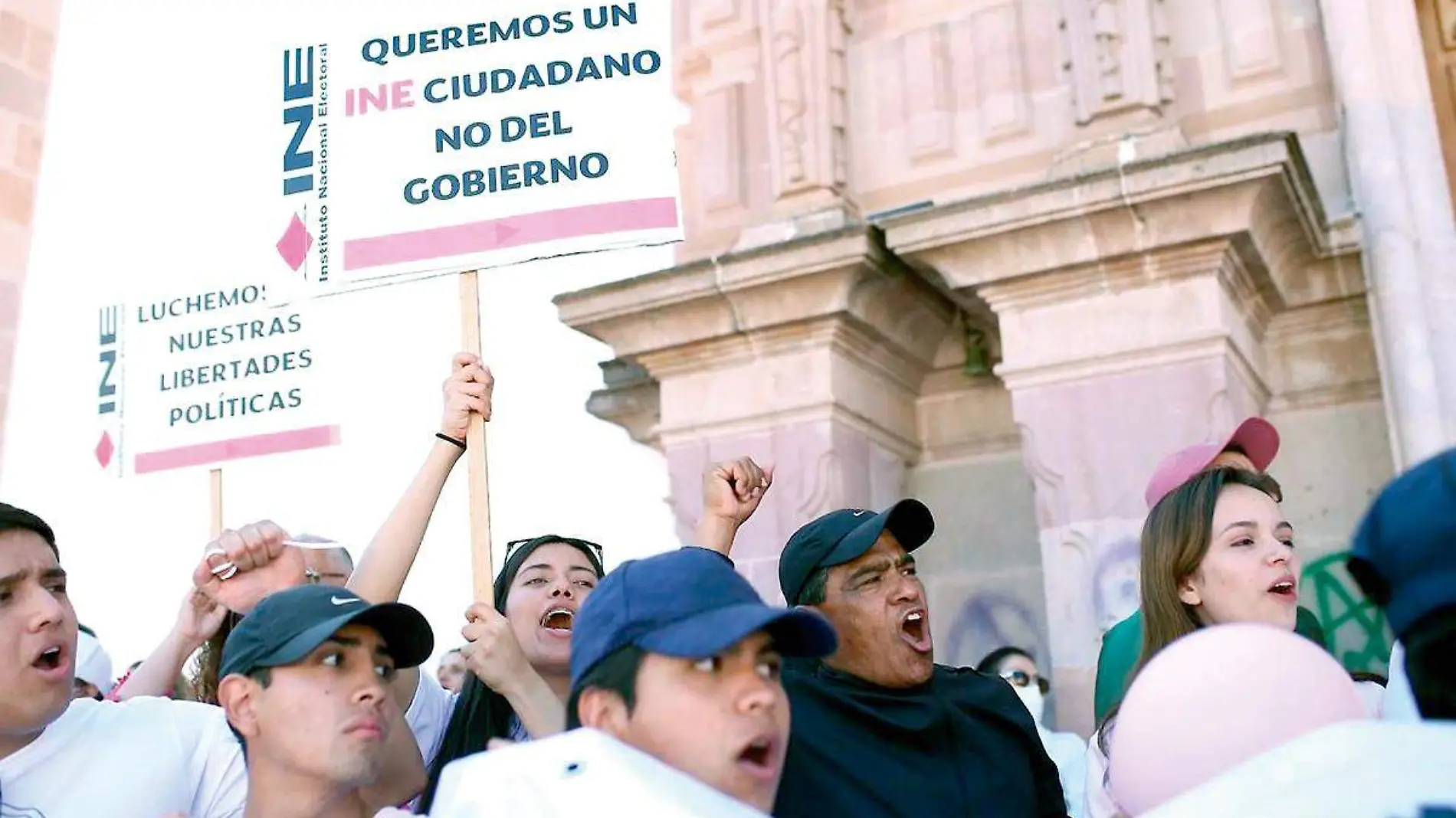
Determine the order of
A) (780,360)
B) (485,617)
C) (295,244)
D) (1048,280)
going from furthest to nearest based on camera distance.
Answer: (780,360) < (1048,280) < (295,244) < (485,617)

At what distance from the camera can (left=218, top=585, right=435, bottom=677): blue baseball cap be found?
2266 millimetres

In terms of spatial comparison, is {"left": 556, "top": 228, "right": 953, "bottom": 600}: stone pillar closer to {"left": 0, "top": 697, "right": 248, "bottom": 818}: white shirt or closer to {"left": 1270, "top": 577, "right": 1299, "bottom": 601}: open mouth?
{"left": 1270, "top": 577, "right": 1299, "bottom": 601}: open mouth

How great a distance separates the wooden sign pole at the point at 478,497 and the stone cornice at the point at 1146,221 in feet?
10.0

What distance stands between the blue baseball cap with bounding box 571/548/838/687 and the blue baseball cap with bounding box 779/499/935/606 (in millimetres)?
724

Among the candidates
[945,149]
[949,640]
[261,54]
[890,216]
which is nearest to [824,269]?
[890,216]

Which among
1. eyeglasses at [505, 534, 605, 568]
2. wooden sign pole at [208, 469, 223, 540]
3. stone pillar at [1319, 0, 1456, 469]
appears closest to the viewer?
eyeglasses at [505, 534, 605, 568]

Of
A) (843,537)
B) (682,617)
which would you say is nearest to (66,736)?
(682,617)

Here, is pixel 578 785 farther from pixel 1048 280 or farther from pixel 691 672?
pixel 1048 280

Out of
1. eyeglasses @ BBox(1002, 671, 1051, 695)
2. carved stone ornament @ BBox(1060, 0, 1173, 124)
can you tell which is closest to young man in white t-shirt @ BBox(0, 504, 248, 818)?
eyeglasses @ BBox(1002, 671, 1051, 695)

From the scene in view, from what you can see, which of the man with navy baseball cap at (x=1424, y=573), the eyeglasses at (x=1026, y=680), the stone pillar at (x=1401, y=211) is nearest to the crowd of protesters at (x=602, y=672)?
the man with navy baseball cap at (x=1424, y=573)

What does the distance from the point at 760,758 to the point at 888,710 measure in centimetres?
85

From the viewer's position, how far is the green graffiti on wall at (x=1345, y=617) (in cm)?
574

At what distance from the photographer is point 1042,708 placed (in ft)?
19.2

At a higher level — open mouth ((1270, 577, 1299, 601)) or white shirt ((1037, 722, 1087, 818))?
open mouth ((1270, 577, 1299, 601))
